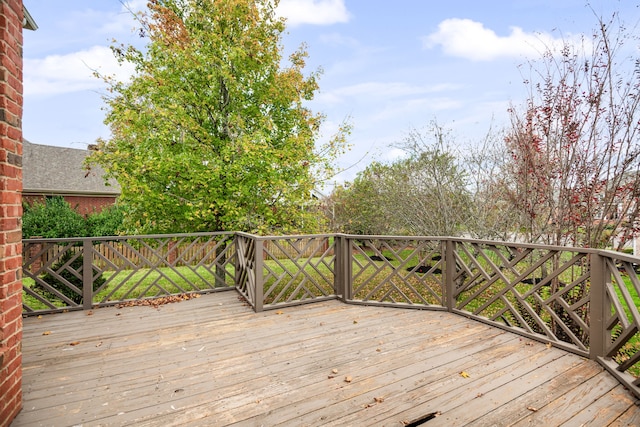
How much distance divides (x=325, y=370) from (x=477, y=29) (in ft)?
29.8

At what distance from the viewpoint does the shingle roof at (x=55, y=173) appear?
14.7 metres

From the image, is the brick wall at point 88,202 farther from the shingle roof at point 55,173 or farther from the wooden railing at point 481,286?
the wooden railing at point 481,286

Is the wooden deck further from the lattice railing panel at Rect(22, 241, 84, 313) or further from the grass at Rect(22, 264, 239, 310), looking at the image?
the grass at Rect(22, 264, 239, 310)

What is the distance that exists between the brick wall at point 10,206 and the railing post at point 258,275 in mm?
2681

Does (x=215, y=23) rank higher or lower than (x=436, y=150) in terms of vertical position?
higher

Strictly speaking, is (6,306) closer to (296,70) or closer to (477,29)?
(296,70)

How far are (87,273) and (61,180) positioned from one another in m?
14.1

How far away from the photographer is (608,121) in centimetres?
388

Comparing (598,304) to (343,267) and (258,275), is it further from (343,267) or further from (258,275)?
(258,275)

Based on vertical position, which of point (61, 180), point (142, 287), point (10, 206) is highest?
point (61, 180)

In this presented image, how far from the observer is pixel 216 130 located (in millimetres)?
7102

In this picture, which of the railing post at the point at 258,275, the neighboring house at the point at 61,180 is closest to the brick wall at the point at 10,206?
the railing post at the point at 258,275

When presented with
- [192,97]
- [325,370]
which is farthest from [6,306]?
[192,97]

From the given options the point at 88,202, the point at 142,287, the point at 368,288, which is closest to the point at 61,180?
the point at 88,202
